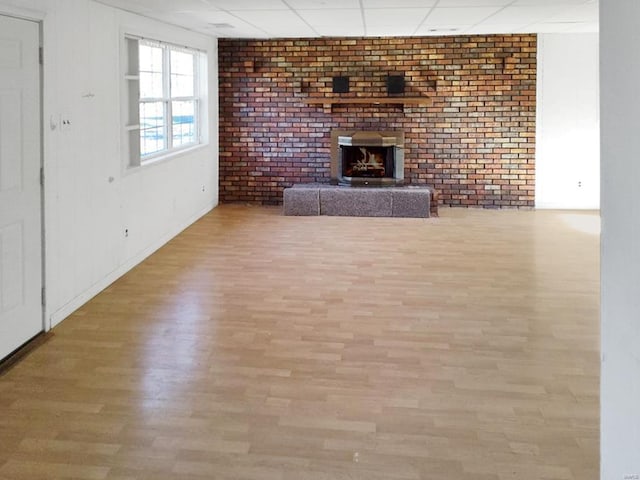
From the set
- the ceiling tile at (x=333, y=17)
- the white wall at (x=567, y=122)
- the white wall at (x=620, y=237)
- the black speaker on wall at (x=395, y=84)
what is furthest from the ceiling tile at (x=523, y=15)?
the white wall at (x=620, y=237)

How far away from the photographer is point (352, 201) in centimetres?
884

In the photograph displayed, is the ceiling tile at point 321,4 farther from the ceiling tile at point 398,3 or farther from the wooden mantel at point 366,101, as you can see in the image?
the wooden mantel at point 366,101

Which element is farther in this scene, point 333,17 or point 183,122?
point 183,122

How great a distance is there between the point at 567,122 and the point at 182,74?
16.8 ft

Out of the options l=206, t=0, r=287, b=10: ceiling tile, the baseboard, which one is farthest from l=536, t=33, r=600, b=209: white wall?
the baseboard

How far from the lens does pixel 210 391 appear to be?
3.42m

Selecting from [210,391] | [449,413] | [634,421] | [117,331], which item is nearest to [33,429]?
[210,391]

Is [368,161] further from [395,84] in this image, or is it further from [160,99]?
[160,99]

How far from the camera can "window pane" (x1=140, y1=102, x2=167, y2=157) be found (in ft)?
22.1

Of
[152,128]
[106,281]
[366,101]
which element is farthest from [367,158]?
[106,281]

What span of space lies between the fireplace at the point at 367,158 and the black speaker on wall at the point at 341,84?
560 mm

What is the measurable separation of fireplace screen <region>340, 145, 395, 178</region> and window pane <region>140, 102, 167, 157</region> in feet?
9.28

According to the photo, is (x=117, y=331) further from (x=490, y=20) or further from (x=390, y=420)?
(x=490, y=20)

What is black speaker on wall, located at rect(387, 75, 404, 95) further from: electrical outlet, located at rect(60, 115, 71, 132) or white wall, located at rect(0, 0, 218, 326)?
electrical outlet, located at rect(60, 115, 71, 132)
